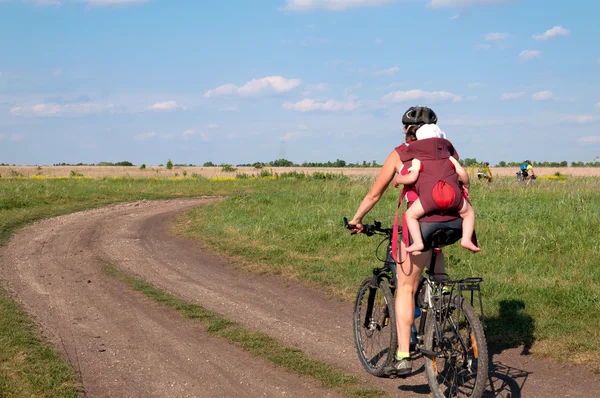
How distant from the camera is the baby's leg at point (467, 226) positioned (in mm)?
4879

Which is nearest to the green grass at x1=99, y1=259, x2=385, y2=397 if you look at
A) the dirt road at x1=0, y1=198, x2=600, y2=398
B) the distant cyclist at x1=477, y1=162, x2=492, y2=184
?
the dirt road at x1=0, y1=198, x2=600, y2=398

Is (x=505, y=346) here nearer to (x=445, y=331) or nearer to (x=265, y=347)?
(x=445, y=331)

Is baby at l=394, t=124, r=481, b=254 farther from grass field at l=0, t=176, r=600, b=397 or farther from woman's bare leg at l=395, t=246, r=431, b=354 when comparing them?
grass field at l=0, t=176, r=600, b=397

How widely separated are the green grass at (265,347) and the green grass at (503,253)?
2.02 meters

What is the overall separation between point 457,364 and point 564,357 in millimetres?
2034

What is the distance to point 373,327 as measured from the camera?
6.28 m

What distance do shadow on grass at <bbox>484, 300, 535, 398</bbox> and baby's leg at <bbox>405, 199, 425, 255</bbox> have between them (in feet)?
4.35

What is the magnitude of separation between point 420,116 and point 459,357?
75.2 inches

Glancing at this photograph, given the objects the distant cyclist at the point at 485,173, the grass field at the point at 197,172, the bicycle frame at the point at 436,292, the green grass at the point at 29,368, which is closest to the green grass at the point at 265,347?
the bicycle frame at the point at 436,292

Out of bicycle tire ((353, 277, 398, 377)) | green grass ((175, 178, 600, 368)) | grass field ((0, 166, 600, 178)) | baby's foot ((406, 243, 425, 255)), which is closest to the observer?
baby's foot ((406, 243, 425, 255))

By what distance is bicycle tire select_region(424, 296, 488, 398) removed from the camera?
463 cm

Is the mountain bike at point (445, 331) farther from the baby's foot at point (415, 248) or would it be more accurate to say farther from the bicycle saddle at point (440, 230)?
the baby's foot at point (415, 248)

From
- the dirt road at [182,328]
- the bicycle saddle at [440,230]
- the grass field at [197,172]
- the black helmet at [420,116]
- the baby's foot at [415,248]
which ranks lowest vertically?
the dirt road at [182,328]

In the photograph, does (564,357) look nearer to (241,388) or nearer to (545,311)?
(545,311)
